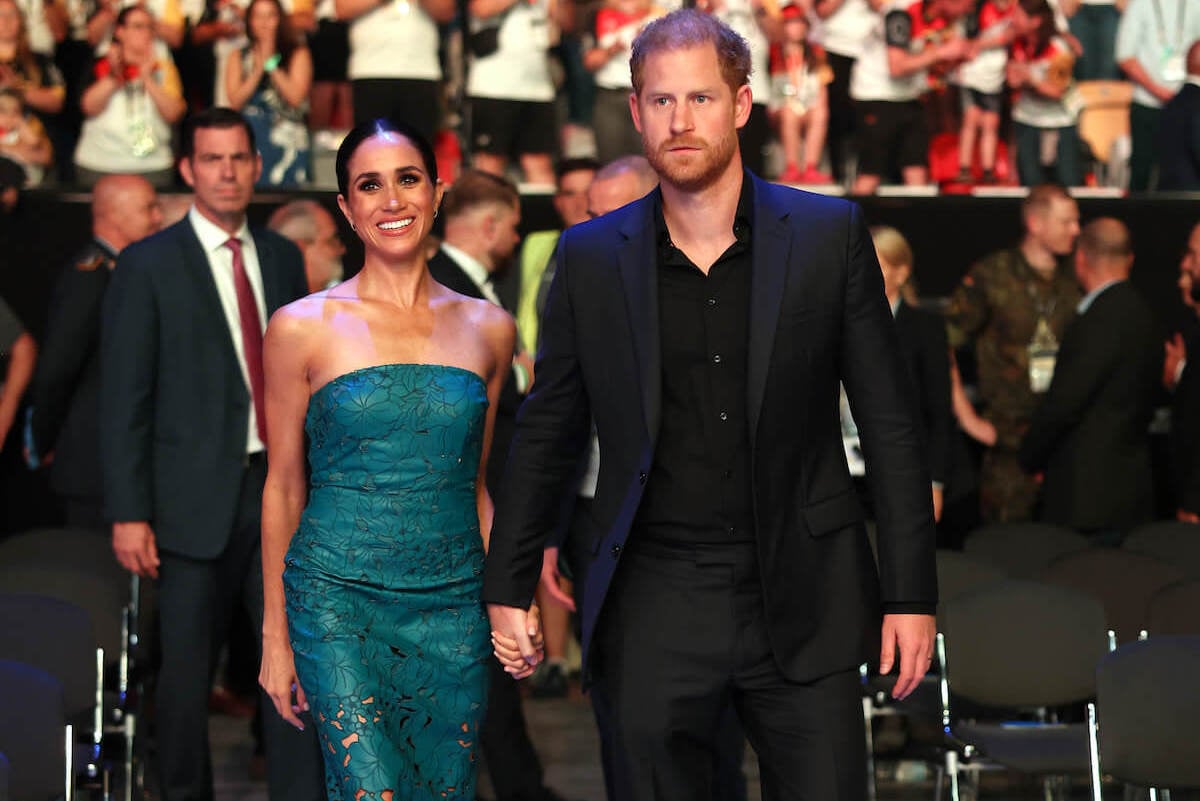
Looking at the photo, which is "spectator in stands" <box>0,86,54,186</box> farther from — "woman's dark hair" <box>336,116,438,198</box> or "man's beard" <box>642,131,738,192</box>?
"man's beard" <box>642,131,738,192</box>

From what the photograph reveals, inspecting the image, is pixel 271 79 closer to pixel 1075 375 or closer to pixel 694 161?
pixel 1075 375

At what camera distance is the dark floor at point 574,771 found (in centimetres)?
610

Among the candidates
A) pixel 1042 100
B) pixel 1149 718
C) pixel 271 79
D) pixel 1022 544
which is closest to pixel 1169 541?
pixel 1022 544

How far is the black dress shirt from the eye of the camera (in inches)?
122

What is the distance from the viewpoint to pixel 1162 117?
9.70m

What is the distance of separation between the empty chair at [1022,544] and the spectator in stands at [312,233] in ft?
9.05

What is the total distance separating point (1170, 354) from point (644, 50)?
5807 mm

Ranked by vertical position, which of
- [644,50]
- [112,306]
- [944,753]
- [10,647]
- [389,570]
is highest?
[644,50]

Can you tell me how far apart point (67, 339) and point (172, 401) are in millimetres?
1625

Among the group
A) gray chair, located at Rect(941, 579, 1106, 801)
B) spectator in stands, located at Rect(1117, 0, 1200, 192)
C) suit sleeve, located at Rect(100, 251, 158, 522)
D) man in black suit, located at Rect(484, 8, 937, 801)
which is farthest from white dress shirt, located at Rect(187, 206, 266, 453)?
spectator in stands, located at Rect(1117, 0, 1200, 192)

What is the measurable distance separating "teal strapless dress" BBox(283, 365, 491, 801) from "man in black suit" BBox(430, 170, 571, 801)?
168 cm

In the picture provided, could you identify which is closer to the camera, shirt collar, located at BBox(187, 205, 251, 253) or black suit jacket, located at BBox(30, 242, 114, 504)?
shirt collar, located at BBox(187, 205, 251, 253)

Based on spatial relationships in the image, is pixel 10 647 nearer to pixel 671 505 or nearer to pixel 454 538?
pixel 454 538

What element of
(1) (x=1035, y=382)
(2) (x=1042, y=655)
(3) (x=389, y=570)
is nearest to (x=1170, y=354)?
(1) (x=1035, y=382)
